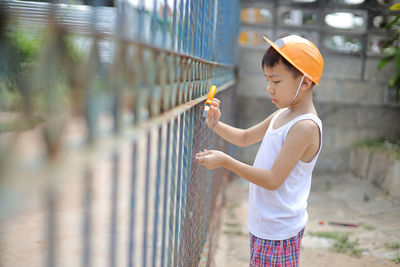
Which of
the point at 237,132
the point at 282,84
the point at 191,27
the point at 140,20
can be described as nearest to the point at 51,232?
the point at 140,20

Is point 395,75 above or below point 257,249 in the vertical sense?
above

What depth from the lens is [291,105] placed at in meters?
1.85

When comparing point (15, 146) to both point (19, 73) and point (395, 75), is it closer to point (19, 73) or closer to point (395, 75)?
point (19, 73)

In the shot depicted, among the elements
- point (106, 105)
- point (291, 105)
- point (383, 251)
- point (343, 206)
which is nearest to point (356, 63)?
point (343, 206)

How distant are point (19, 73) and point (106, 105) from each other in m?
1.11

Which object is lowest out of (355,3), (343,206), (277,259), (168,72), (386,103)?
(343,206)

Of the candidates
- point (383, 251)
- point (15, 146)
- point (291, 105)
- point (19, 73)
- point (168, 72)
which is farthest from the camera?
point (383, 251)

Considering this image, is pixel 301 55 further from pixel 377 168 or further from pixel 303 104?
pixel 377 168

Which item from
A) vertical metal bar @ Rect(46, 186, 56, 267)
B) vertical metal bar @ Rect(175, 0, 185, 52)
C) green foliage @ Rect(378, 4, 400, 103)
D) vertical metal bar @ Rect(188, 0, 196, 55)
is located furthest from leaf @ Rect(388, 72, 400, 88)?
vertical metal bar @ Rect(46, 186, 56, 267)

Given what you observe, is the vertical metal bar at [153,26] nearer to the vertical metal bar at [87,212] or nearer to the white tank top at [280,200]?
the vertical metal bar at [87,212]

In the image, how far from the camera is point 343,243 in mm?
3389

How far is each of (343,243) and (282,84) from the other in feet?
7.16

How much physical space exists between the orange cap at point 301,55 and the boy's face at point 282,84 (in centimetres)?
5

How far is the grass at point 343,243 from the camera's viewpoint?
10.6ft
